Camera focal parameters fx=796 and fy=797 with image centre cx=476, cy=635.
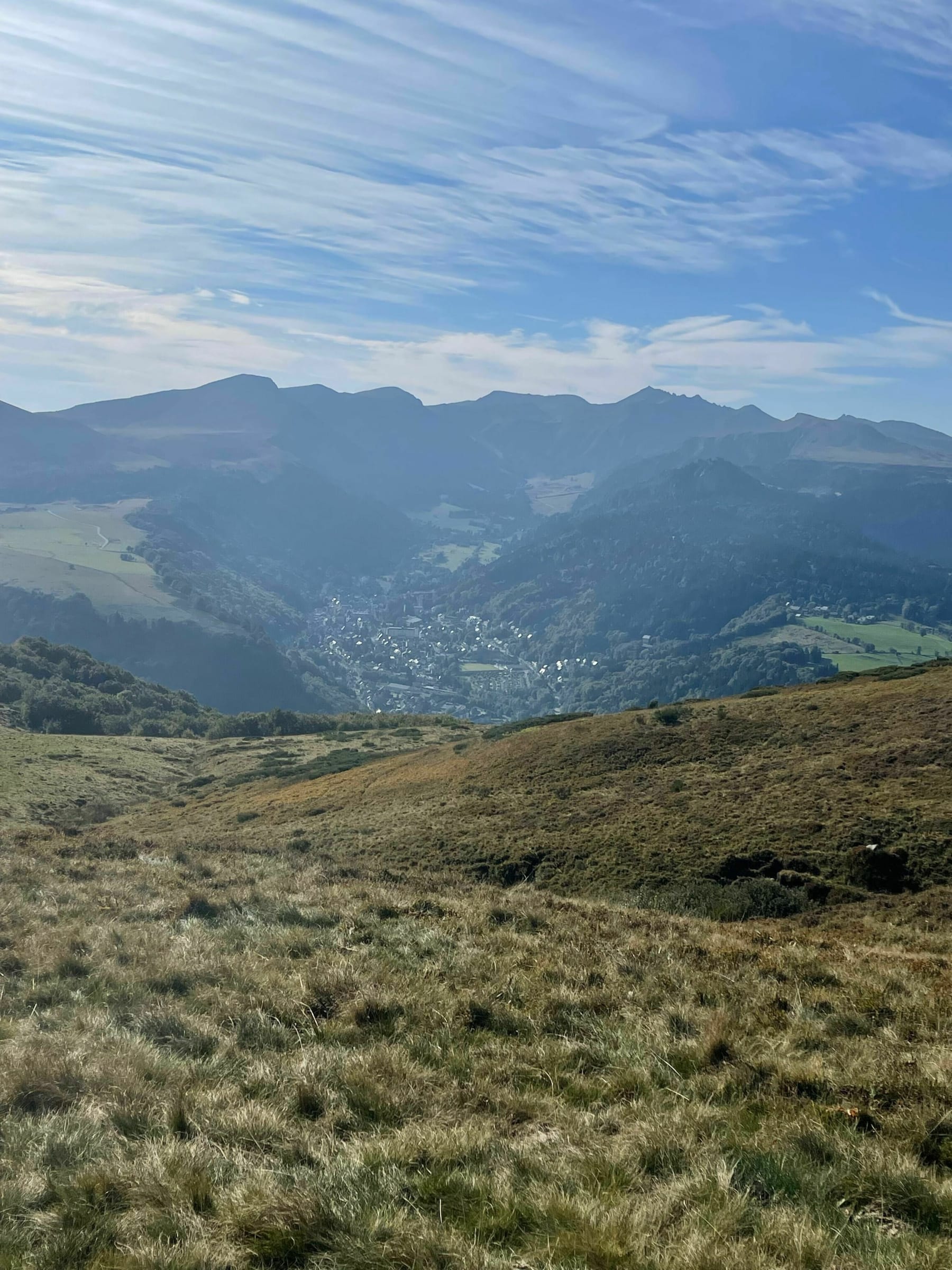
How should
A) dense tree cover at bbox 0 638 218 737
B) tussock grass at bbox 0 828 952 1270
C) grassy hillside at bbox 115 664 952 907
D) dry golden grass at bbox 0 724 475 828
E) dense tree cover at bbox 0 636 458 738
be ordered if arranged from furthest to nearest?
dense tree cover at bbox 0 638 218 737 → dense tree cover at bbox 0 636 458 738 → dry golden grass at bbox 0 724 475 828 → grassy hillside at bbox 115 664 952 907 → tussock grass at bbox 0 828 952 1270

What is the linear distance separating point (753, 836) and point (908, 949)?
8816mm

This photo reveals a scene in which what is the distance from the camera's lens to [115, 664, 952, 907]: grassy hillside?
20703 mm

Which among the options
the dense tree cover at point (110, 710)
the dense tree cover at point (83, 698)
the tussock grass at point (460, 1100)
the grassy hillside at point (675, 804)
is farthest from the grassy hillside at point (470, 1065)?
the dense tree cover at point (83, 698)

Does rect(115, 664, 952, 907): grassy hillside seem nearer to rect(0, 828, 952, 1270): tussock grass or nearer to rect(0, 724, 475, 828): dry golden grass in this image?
rect(0, 724, 475, 828): dry golden grass

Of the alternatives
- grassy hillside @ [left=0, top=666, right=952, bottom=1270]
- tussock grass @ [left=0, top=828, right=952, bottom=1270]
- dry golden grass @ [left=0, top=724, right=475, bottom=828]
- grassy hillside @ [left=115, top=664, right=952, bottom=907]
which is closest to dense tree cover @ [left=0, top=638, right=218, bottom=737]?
dry golden grass @ [left=0, top=724, right=475, bottom=828]

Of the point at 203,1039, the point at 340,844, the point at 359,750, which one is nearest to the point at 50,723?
the point at 359,750

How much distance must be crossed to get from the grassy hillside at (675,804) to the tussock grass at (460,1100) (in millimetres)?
9163

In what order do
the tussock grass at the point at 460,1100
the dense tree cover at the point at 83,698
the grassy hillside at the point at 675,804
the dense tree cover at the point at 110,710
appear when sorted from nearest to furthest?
1. the tussock grass at the point at 460,1100
2. the grassy hillside at the point at 675,804
3. the dense tree cover at the point at 110,710
4. the dense tree cover at the point at 83,698

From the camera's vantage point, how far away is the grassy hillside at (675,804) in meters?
20.7

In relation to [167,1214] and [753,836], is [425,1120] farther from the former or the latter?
[753,836]

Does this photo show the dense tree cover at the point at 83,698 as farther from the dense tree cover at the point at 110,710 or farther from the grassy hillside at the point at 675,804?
the grassy hillside at the point at 675,804

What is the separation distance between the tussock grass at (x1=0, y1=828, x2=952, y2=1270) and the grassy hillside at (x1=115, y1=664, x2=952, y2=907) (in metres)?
9.16

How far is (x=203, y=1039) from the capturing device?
7488 mm

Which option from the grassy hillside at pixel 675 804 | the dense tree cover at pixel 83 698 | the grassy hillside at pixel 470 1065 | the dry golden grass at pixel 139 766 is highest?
the grassy hillside at pixel 470 1065
